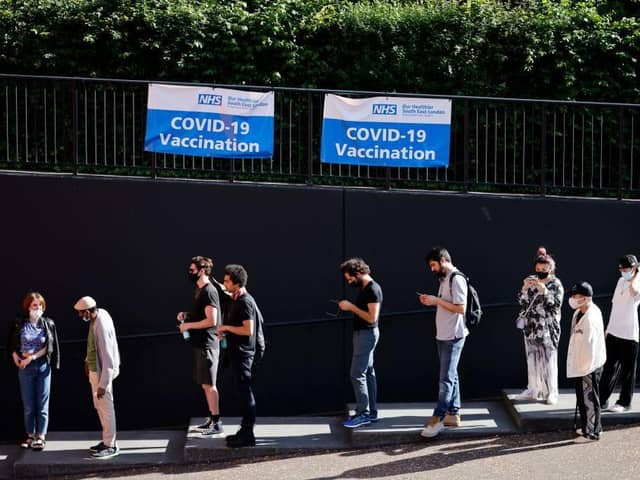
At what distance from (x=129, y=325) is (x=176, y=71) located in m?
4.42

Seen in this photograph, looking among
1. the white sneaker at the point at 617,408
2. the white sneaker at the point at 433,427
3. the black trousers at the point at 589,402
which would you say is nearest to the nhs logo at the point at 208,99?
the white sneaker at the point at 433,427

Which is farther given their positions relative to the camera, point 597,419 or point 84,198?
point 84,198

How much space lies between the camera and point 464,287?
10.0 metres

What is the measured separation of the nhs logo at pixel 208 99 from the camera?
474 inches

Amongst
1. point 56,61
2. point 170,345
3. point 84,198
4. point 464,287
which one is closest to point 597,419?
point 464,287

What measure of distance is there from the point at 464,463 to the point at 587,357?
1.50 m

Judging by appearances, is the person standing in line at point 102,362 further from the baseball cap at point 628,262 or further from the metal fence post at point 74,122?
the baseball cap at point 628,262

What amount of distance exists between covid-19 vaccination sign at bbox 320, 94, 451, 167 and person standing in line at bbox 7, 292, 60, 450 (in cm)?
373

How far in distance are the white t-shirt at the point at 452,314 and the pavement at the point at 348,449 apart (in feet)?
3.34

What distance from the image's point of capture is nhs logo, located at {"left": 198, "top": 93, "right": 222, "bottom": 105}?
39.5ft

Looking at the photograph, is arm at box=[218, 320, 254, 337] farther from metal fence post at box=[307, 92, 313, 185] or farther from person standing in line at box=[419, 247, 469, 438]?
metal fence post at box=[307, 92, 313, 185]

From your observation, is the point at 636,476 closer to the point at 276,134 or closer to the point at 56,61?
the point at 276,134

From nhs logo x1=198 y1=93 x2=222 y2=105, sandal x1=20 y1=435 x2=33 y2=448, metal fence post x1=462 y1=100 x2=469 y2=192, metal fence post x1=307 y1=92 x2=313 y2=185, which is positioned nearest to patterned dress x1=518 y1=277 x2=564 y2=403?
metal fence post x1=462 y1=100 x2=469 y2=192

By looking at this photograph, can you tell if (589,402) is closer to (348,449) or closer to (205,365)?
(348,449)
